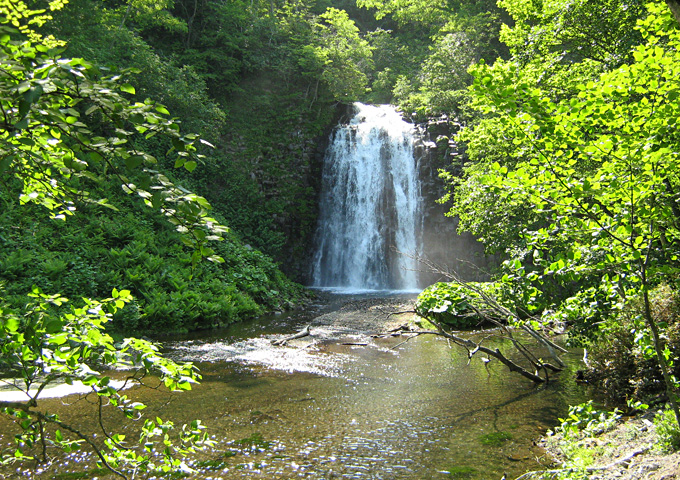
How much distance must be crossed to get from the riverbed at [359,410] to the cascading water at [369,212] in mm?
12191

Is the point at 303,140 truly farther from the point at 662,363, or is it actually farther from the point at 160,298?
the point at 662,363

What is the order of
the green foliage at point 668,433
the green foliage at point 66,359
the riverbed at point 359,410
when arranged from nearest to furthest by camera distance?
1. the green foliage at point 66,359
2. the green foliage at point 668,433
3. the riverbed at point 359,410

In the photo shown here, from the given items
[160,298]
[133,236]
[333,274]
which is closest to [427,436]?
[160,298]

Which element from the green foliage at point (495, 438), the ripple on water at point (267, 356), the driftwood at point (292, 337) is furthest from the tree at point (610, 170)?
the driftwood at point (292, 337)

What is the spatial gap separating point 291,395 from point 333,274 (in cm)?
1586

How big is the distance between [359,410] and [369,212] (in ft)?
55.1

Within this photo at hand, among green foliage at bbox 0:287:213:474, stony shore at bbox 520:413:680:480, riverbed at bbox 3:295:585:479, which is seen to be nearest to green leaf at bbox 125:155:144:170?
green foliage at bbox 0:287:213:474

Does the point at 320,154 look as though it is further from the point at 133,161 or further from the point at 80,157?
the point at 133,161

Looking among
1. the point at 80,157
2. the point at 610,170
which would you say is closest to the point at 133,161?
the point at 80,157

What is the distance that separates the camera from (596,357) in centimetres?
568

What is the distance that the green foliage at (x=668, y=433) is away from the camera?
11.4 ft

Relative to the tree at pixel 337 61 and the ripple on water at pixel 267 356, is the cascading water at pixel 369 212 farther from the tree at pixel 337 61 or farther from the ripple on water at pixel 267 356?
the ripple on water at pixel 267 356

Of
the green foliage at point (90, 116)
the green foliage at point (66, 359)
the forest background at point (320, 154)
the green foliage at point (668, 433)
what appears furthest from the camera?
the green foliage at point (668, 433)

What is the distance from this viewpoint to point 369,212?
22094 millimetres
